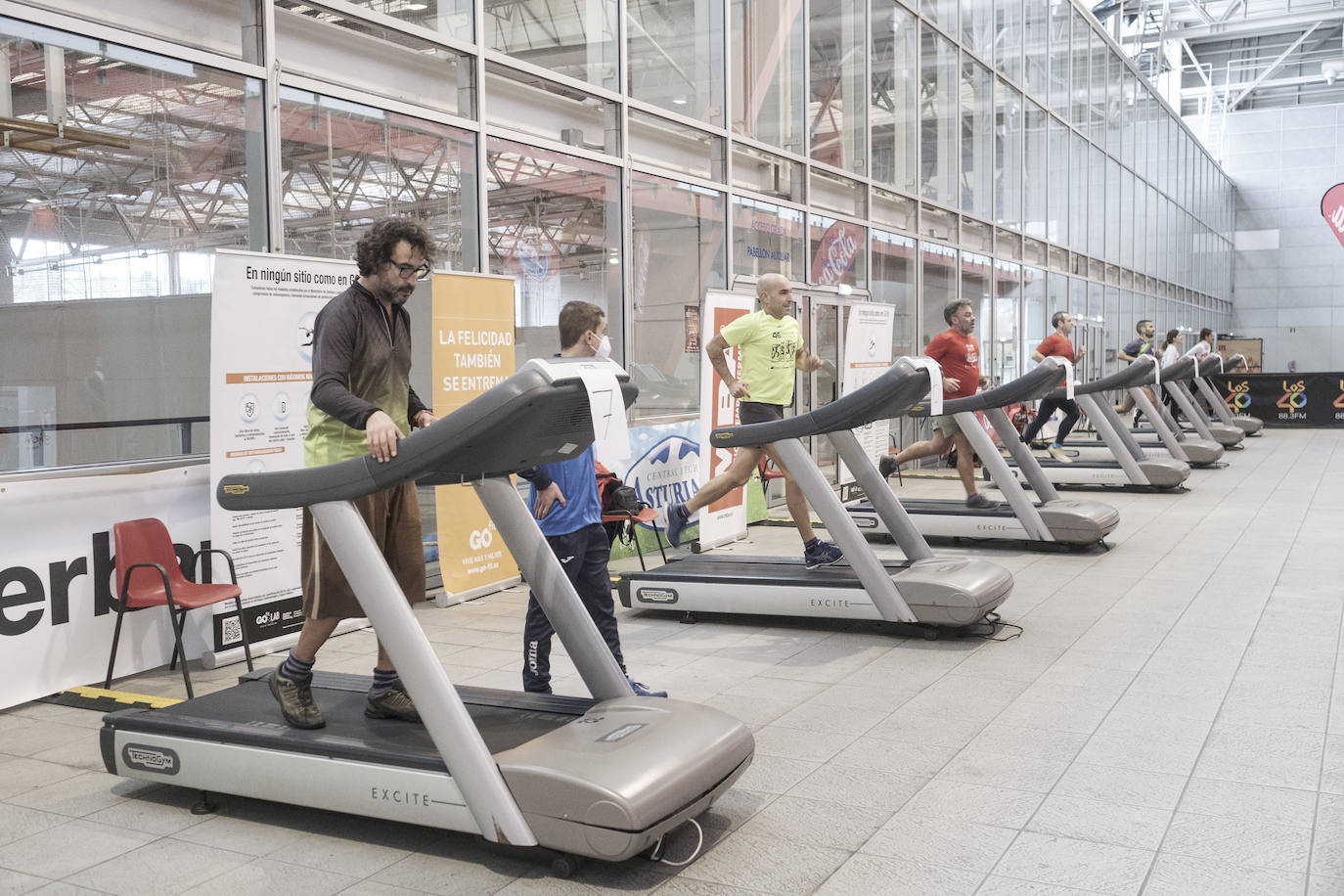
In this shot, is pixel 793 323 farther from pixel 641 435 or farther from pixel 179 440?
pixel 179 440

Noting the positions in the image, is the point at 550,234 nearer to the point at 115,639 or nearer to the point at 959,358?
the point at 959,358

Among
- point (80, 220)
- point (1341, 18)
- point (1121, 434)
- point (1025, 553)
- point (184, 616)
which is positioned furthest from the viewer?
point (1341, 18)

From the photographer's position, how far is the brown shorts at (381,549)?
326 centimetres

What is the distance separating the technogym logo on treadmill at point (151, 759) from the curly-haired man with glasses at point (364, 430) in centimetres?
34

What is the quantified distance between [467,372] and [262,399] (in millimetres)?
1350

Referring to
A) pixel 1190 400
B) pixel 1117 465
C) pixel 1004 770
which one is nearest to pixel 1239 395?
pixel 1190 400

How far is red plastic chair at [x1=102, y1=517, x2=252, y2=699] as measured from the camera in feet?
14.4

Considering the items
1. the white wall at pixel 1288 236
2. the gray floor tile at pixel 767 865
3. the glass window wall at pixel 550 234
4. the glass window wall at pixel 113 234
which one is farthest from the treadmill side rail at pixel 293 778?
the white wall at pixel 1288 236

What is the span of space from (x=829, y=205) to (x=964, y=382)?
3795mm

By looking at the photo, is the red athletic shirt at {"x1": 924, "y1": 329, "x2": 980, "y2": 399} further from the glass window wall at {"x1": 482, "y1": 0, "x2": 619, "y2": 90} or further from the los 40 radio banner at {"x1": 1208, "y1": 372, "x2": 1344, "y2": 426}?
the los 40 radio banner at {"x1": 1208, "y1": 372, "x2": 1344, "y2": 426}

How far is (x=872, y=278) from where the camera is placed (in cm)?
1242

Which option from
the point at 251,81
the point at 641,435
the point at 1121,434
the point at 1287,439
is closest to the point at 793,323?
the point at 641,435

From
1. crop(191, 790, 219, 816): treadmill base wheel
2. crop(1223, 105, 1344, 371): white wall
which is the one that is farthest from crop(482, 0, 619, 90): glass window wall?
crop(1223, 105, 1344, 371): white wall

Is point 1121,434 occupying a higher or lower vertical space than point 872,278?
lower
